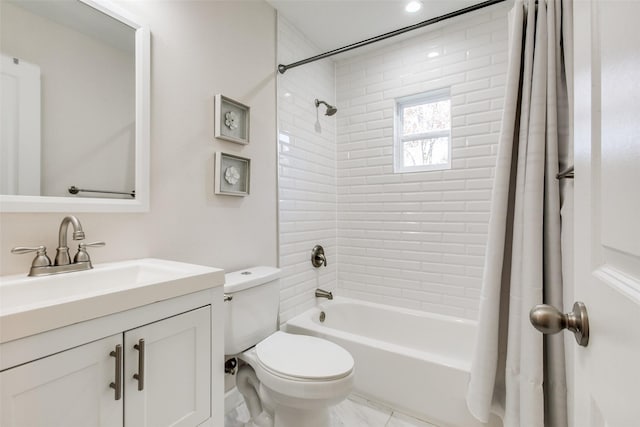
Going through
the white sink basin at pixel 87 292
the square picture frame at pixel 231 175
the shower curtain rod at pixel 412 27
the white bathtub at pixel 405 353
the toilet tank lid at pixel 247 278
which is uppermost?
the shower curtain rod at pixel 412 27

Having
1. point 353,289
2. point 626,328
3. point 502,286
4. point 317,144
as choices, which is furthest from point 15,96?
point 353,289

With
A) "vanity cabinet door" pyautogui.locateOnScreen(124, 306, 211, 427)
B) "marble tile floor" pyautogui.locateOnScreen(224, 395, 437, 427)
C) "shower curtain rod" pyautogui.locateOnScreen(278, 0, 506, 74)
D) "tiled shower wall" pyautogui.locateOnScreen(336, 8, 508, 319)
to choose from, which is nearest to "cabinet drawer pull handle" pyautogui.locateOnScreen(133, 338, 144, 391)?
"vanity cabinet door" pyautogui.locateOnScreen(124, 306, 211, 427)

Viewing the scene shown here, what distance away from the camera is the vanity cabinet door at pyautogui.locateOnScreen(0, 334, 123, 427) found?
60 centimetres

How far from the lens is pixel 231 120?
1697 millimetres

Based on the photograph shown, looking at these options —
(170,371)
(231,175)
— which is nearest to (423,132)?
(231,175)

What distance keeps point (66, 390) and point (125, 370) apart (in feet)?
0.39

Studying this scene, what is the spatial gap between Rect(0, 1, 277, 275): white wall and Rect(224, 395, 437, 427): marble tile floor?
84 centimetres

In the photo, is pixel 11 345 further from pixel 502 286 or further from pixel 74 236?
pixel 502 286

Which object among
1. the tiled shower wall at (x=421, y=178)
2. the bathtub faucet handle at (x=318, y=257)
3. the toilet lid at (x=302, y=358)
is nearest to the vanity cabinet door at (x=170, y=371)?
the toilet lid at (x=302, y=358)

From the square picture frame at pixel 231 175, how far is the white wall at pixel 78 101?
422 mm

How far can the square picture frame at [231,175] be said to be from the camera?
1606 mm

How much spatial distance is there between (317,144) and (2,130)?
186 cm

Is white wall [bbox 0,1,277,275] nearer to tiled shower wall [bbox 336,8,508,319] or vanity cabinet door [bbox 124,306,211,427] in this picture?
vanity cabinet door [bbox 124,306,211,427]

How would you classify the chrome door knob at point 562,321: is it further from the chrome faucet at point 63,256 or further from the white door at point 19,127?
the white door at point 19,127
